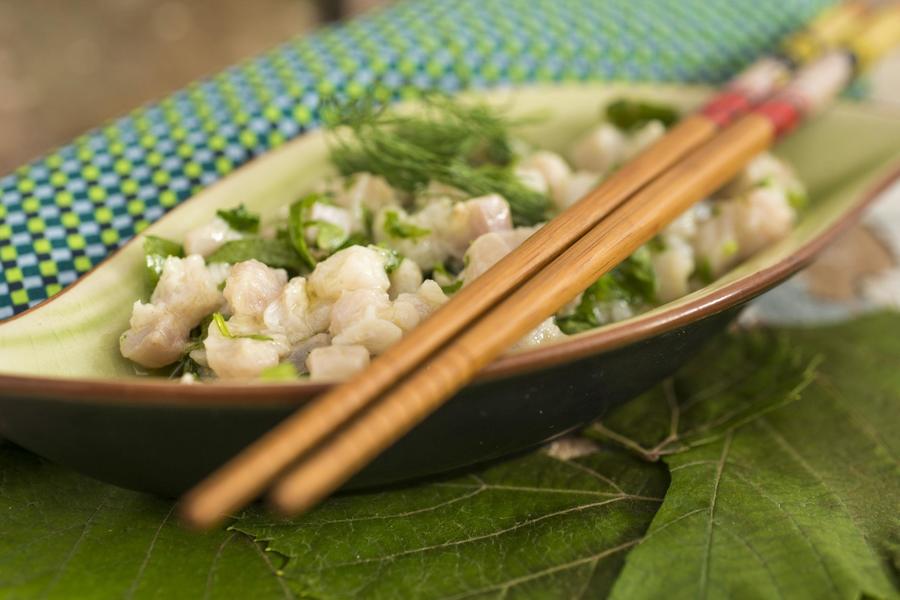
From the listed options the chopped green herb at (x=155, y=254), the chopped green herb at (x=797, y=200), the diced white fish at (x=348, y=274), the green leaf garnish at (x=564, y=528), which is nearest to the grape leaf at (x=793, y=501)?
the green leaf garnish at (x=564, y=528)

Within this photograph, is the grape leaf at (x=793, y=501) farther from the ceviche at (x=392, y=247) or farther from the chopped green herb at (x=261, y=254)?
the chopped green herb at (x=261, y=254)

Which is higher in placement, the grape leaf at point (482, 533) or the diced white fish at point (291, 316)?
the diced white fish at point (291, 316)

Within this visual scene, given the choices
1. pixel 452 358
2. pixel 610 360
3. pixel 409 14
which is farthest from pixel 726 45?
pixel 452 358

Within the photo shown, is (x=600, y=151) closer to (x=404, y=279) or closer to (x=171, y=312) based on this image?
(x=404, y=279)

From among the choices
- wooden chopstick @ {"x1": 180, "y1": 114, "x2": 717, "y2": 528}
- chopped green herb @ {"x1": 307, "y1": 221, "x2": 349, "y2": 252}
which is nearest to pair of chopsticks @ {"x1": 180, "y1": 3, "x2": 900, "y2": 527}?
wooden chopstick @ {"x1": 180, "y1": 114, "x2": 717, "y2": 528}

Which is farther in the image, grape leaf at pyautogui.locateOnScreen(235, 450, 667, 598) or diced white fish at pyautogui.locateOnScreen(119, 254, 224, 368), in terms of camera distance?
diced white fish at pyautogui.locateOnScreen(119, 254, 224, 368)

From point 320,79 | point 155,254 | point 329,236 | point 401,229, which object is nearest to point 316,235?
point 329,236

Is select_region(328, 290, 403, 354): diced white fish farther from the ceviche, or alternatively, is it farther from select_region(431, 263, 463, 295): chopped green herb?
select_region(431, 263, 463, 295): chopped green herb
